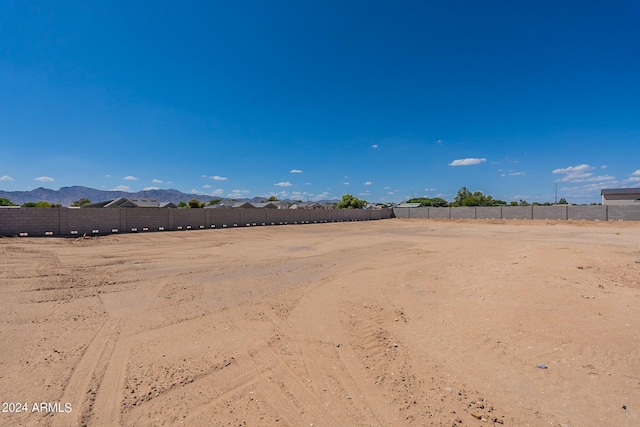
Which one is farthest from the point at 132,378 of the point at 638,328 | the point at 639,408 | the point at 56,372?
the point at 638,328

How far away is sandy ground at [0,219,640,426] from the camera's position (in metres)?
2.82

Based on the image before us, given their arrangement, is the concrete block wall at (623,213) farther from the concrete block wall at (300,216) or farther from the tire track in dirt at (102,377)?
the tire track in dirt at (102,377)

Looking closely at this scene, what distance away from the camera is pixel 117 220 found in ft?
67.9

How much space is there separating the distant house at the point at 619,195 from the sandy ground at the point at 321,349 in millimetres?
72343

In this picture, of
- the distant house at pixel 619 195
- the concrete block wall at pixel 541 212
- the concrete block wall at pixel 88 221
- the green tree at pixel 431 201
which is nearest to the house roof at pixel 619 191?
the distant house at pixel 619 195

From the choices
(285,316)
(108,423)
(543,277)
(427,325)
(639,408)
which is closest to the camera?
(108,423)

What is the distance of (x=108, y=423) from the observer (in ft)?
8.60

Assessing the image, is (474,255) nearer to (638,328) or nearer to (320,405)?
(638,328)

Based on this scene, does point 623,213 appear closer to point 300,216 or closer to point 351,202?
point 300,216

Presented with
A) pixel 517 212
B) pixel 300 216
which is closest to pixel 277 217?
pixel 300 216

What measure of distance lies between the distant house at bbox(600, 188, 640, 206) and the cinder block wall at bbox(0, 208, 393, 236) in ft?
224

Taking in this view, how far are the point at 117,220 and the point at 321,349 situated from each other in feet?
71.3

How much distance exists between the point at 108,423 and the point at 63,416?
46 centimetres

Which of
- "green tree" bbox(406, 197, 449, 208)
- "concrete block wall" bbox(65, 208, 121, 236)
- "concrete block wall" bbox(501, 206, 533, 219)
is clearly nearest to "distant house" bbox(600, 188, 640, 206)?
"concrete block wall" bbox(501, 206, 533, 219)
